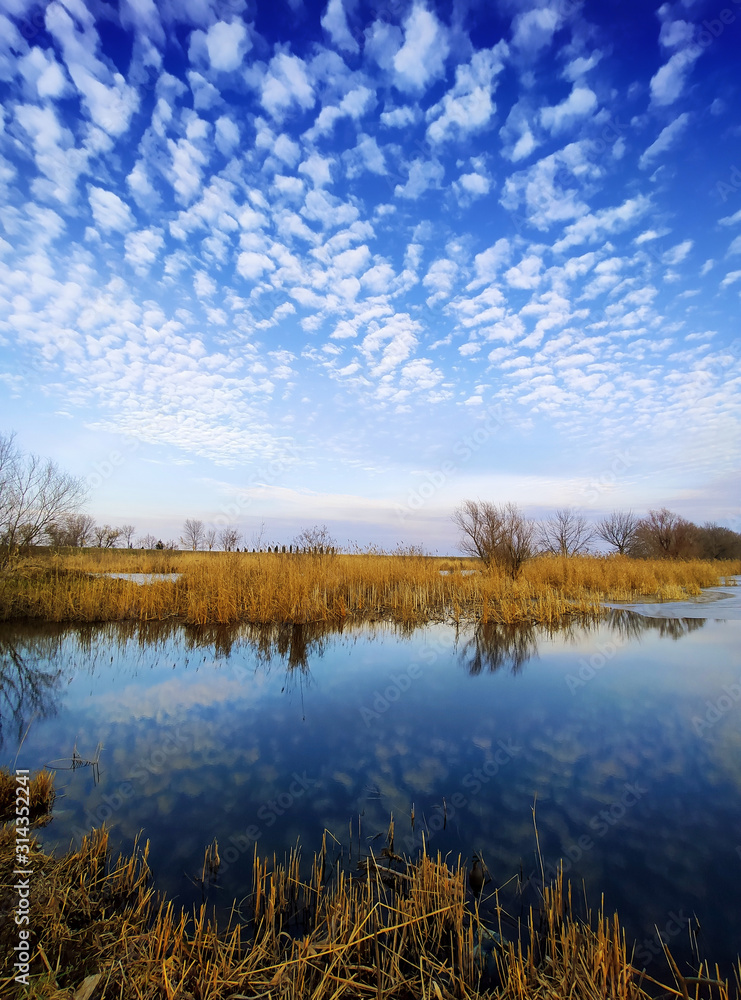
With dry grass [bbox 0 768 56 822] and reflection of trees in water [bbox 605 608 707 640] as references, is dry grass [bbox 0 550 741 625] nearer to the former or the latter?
reflection of trees in water [bbox 605 608 707 640]

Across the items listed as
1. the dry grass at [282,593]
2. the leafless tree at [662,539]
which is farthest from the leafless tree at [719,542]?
the dry grass at [282,593]

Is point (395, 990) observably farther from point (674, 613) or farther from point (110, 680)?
A: point (674, 613)

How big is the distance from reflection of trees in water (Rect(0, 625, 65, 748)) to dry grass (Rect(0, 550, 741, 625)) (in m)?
1.25

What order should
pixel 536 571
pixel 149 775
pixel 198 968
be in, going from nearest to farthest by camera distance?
pixel 198 968 → pixel 149 775 → pixel 536 571

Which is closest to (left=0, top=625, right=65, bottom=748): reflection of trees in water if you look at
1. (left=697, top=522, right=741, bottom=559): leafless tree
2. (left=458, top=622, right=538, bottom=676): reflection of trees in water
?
(left=458, top=622, right=538, bottom=676): reflection of trees in water

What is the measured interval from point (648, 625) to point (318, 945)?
1013 centimetres

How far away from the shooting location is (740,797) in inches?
121

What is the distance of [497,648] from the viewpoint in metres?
7.64

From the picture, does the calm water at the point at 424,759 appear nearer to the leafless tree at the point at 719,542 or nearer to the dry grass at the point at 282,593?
the dry grass at the point at 282,593

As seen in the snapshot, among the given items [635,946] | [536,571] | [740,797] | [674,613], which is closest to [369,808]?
[635,946]

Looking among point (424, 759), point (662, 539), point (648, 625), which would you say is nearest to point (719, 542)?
point (662, 539)

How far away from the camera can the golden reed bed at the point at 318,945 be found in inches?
61.7

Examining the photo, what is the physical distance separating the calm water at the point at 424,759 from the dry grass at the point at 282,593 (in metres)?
2.66

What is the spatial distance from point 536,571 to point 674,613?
15.5ft
